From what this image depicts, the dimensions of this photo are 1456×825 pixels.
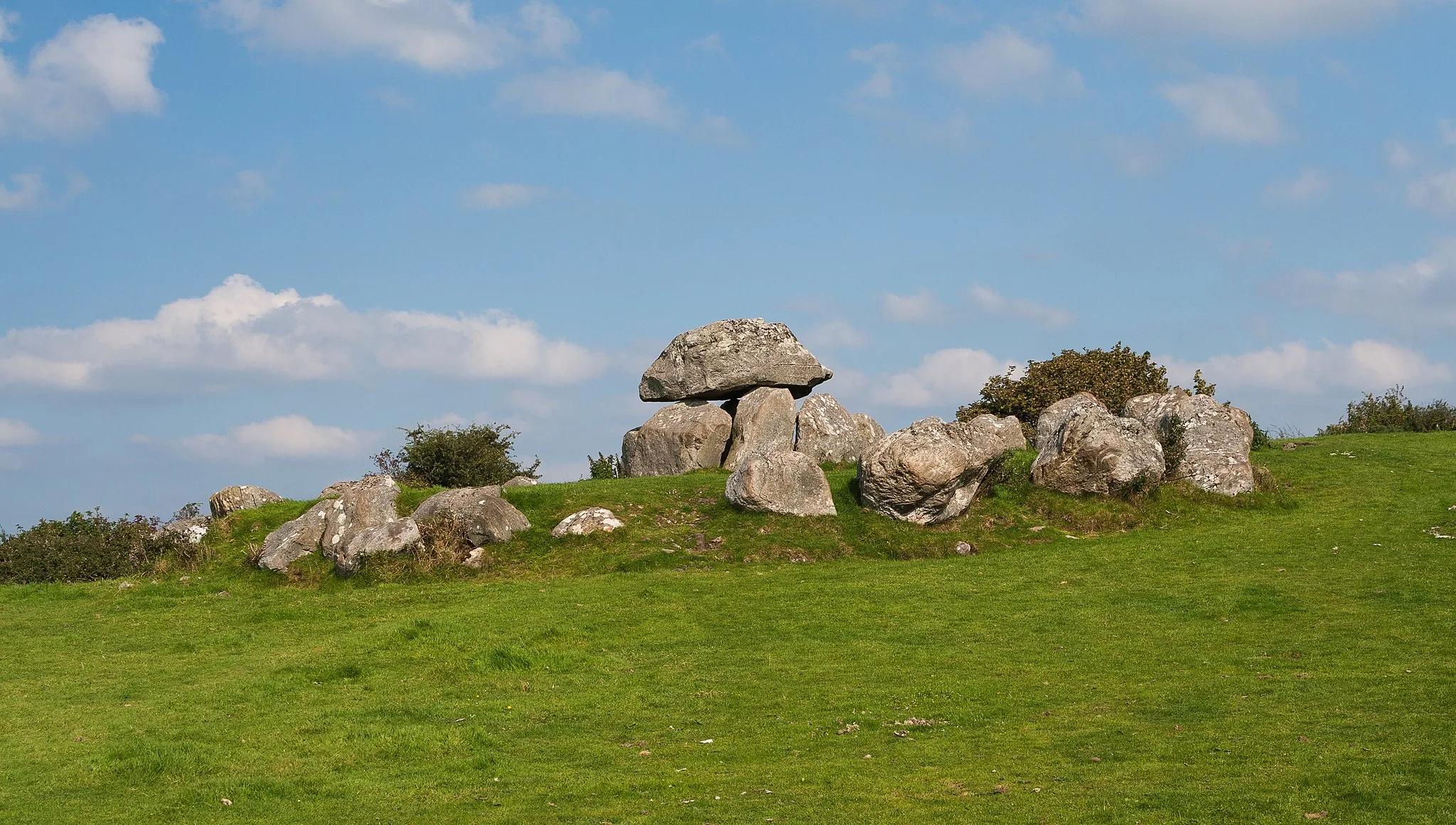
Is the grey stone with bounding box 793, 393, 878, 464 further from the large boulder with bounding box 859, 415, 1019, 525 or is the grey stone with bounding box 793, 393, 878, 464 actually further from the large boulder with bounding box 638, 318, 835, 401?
the large boulder with bounding box 859, 415, 1019, 525

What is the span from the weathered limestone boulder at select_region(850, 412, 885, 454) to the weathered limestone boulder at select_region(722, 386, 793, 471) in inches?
95.6

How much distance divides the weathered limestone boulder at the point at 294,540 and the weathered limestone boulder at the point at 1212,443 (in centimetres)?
2532

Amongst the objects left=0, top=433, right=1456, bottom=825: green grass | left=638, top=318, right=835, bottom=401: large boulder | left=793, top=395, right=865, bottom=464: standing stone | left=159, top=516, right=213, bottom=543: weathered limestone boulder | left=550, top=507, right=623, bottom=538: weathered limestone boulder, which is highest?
left=638, top=318, right=835, bottom=401: large boulder

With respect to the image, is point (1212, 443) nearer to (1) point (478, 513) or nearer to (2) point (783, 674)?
(2) point (783, 674)

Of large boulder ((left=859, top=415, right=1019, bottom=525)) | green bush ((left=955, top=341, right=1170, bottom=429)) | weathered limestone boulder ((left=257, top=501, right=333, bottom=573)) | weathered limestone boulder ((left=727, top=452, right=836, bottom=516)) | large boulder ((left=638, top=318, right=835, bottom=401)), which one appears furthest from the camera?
green bush ((left=955, top=341, right=1170, bottom=429))

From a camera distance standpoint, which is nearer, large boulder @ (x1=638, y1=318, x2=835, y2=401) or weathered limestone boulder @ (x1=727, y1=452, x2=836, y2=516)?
weathered limestone boulder @ (x1=727, y1=452, x2=836, y2=516)

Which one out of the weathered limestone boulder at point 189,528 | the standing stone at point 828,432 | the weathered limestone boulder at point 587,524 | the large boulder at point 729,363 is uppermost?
the large boulder at point 729,363

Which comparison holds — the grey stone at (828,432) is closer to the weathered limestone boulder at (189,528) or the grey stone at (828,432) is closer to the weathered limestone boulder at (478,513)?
the weathered limestone boulder at (478,513)

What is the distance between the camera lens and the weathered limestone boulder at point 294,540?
32.3 metres

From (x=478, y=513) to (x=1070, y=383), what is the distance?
104 ft

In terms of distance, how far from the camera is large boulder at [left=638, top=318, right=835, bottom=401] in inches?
1750

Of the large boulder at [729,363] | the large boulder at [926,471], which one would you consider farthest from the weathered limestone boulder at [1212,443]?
the large boulder at [729,363]

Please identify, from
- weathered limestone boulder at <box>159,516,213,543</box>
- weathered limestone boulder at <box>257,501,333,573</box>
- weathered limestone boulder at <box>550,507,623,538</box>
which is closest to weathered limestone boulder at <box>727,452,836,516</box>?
weathered limestone boulder at <box>550,507,623,538</box>

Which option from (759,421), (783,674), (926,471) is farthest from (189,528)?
(783,674)
